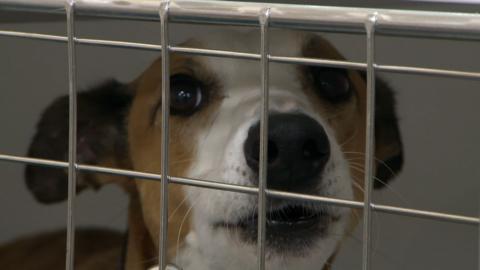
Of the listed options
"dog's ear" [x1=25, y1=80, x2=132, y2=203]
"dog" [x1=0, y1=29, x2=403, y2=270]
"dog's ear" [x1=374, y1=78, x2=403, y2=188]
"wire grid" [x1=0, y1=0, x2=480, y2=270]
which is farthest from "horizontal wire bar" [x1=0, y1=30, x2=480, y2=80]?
"dog's ear" [x1=374, y1=78, x2=403, y2=188]

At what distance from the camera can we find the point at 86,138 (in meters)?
1.34

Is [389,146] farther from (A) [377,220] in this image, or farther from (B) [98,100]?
(B) [98,100]

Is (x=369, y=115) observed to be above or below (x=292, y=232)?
above

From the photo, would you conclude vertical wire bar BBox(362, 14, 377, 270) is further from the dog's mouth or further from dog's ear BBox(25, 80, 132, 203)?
dog's ear BBox(25, 80, 132, 203)

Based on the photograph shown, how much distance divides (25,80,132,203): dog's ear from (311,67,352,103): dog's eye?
0.37 m

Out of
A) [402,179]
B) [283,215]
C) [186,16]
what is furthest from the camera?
[402,179]

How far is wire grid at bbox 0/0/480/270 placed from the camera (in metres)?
0.50

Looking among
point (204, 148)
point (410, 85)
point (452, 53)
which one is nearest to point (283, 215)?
point (204, 148)

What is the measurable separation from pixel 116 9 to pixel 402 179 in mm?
870

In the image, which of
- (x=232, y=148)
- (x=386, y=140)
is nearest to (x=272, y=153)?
(x=232, y=148)

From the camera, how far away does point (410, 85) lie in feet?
4.58

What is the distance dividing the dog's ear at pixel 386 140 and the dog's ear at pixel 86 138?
428 mm

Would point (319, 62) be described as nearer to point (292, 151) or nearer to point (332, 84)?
point (292, 151)

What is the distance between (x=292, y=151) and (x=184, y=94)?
1.51ft
